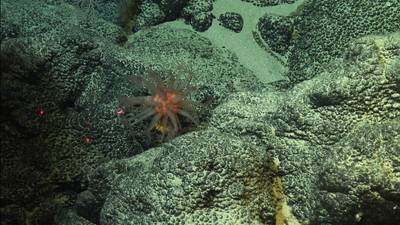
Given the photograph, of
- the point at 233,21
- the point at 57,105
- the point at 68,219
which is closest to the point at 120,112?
the point at 57,105

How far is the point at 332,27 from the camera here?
14.9 ft

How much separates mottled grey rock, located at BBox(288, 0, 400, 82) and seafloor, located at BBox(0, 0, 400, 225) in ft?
0.05

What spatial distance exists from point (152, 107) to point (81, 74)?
0.75 metres

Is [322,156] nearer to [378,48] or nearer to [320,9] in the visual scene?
[378,48]

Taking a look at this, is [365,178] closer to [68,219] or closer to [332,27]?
[68,219]

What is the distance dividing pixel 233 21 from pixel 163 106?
6.38ft

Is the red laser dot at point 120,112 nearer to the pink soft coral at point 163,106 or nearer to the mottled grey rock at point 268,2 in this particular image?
the pink soft coral at point 163,106

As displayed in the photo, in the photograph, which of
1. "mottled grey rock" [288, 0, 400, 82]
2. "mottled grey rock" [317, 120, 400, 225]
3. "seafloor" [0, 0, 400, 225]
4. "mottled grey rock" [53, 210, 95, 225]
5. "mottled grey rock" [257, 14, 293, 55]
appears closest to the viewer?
"mottled grey rock" [317, 120, 400, 225]

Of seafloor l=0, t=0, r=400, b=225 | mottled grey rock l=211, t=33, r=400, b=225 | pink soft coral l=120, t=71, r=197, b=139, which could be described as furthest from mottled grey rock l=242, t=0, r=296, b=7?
mottled grey rock l=211, t=33, r=400, b=225

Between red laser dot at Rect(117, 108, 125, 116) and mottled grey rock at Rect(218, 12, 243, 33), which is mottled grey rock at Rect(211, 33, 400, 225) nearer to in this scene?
red laser dot at Rect(117, 108, 125, 116)

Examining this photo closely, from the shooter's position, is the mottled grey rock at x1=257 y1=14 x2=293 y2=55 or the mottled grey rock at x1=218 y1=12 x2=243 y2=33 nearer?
the mottled grey rock at x1=257 y1=14 x2=293 y2=55

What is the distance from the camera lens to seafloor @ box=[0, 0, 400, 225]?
8.92 ft

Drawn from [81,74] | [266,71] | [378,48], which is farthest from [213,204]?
[266,71]

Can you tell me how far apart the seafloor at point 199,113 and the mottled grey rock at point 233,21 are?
0.09ft
